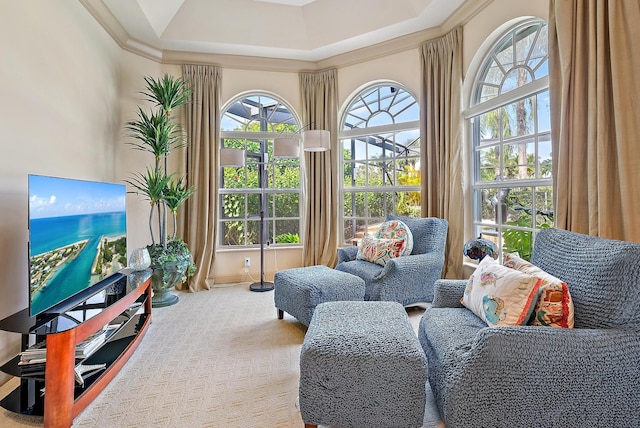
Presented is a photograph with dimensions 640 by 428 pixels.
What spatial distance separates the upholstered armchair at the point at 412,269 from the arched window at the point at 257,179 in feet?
4.68

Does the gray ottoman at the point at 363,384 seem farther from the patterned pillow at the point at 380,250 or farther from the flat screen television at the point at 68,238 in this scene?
the patterned pillow at the point at 380,250

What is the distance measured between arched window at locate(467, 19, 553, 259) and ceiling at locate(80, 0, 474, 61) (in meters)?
0.78

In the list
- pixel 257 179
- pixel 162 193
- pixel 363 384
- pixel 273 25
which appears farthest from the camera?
pixel 257 179

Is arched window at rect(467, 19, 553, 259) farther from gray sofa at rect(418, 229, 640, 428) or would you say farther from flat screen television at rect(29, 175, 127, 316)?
flat screen television at rect(29, 175, 127, 316)

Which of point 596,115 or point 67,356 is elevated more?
point 596,115

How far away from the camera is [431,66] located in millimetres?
3543

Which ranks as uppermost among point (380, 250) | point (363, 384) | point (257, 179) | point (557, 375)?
point (257, 179)

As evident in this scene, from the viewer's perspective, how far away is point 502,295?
153 centimetres

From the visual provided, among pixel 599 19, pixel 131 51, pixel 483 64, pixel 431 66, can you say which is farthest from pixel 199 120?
pixel 599 19

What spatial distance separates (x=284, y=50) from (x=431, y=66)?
173 centimetres

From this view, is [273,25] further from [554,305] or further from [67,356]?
[554,305]

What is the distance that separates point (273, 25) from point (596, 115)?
3311 millimetres

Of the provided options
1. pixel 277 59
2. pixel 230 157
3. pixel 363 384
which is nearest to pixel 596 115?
pixel 363 384

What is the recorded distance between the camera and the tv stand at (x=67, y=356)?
4.75 ft
